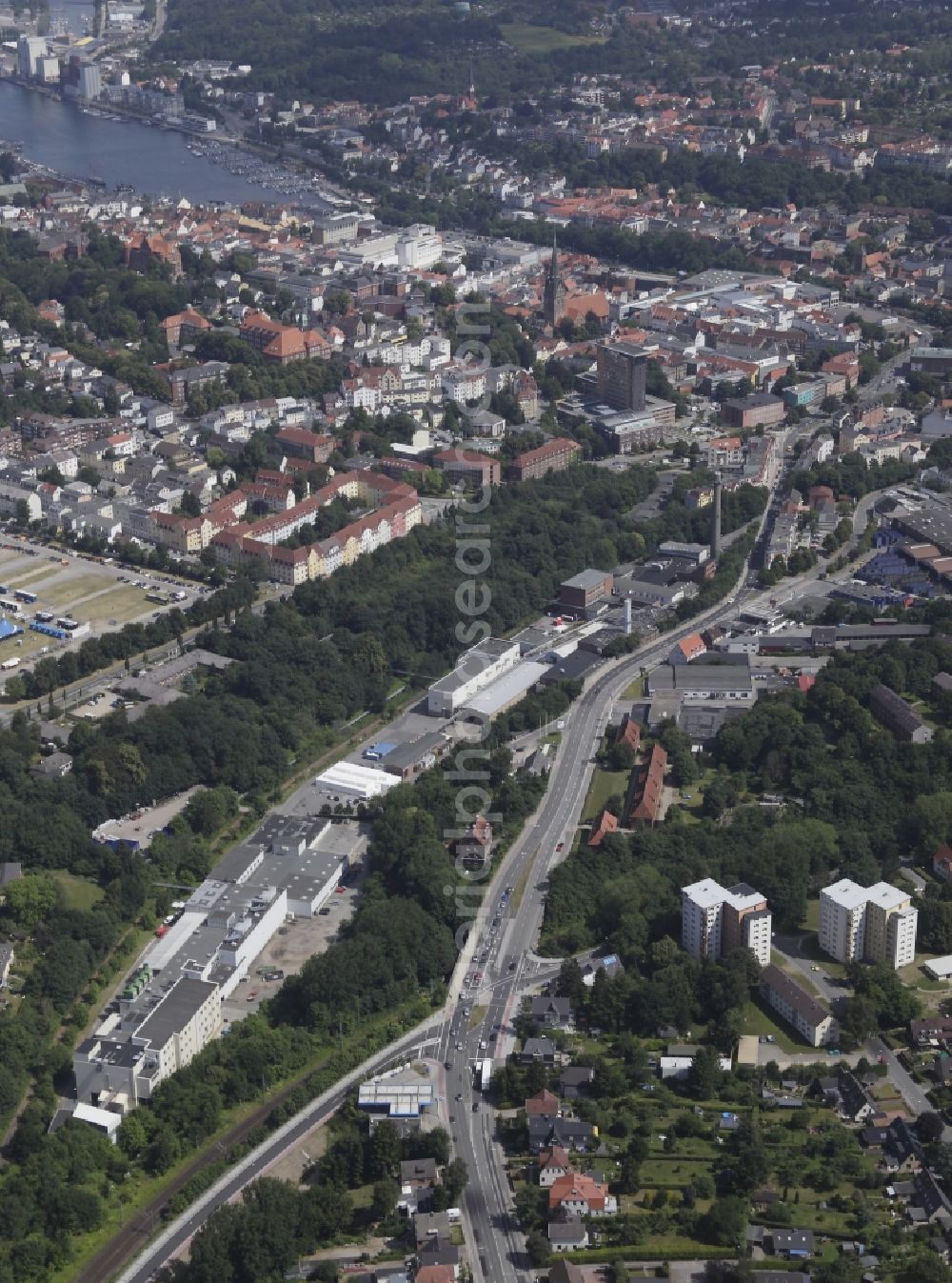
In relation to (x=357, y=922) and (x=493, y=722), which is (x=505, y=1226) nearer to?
(x=357, y=922)

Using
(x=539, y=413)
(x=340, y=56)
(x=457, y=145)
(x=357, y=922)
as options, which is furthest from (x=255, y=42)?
(x=357, y=922)

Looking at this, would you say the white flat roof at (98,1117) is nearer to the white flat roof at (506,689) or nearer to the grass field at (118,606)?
the white flat roof at (506,689)

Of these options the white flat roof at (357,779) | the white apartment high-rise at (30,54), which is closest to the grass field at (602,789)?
the white flat roof at (357,779)

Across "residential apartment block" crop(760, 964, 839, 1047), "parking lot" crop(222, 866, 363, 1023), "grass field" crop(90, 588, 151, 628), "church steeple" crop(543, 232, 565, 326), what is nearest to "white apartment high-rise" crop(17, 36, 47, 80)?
"church steeple" crop(543, 232, 565, 326)

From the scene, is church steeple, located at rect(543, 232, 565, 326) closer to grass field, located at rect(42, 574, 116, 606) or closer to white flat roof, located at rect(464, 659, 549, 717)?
grass field, located at rect(42, 574, 116, 606)

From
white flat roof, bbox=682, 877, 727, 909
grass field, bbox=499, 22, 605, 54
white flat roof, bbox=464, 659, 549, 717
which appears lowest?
white flat roof, bbox=464, 659, 549, 717

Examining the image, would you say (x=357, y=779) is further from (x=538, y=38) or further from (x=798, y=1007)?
(x=538, y=38)

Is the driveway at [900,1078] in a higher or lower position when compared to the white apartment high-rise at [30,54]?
lower
